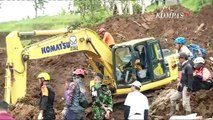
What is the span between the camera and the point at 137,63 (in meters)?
15.2

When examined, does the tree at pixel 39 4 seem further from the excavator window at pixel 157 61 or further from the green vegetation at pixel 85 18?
the excavator window at pixel 157 61

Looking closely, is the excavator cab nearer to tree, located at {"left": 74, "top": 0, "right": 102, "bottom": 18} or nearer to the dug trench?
the dug trench

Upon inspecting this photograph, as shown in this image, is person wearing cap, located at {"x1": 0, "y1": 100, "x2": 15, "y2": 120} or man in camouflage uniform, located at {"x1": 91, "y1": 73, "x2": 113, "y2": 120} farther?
man in camouflage uniform, located at {"x1": 91, "y1": 73, "x2": 113, "y2": 120}

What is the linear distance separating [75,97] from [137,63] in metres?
4.15

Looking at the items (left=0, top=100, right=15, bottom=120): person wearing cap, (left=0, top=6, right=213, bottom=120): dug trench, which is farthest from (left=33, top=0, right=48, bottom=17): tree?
(left=0, top=100, right=15, bottom=120): person wearing cap

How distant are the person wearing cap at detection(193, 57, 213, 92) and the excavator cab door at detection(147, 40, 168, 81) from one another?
2124mm

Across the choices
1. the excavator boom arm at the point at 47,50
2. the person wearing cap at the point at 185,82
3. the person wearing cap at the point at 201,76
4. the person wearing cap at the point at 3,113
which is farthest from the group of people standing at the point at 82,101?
the person wearing cap at the point at 3,113

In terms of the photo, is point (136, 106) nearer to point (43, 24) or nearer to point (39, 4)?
point (43, 24)

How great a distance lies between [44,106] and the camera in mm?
11852

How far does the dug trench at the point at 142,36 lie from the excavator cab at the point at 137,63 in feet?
2.42

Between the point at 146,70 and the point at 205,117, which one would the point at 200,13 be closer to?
the point at 146,70

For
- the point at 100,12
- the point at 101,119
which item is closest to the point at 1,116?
the point at 101,119

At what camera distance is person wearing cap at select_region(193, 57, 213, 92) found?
520 inches

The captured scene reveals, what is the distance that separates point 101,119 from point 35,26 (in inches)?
1219
